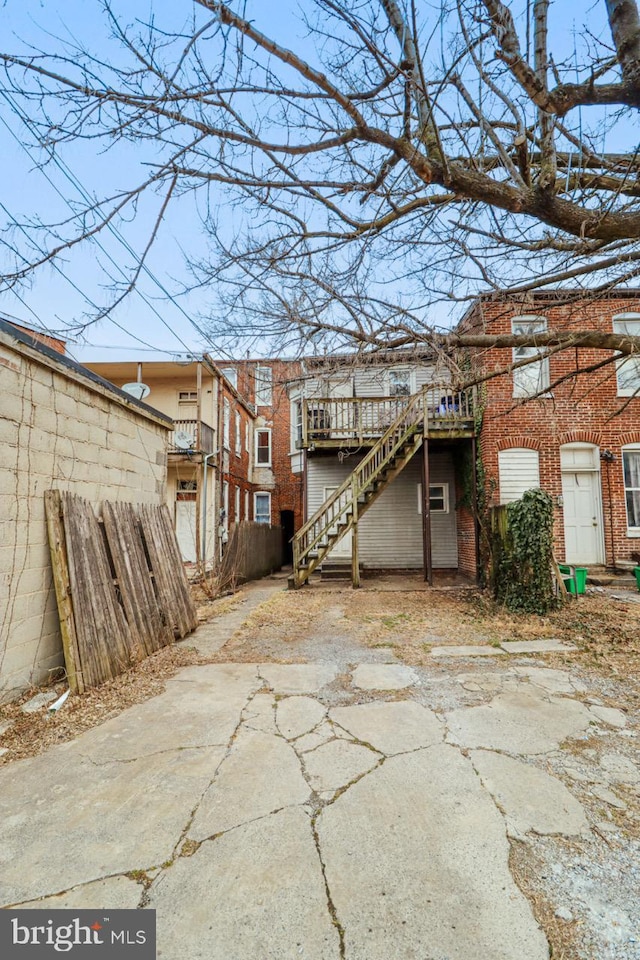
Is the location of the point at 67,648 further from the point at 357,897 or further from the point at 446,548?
the point at 446,548

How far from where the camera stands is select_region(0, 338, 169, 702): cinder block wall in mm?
3227

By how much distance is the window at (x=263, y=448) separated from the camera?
2066cm

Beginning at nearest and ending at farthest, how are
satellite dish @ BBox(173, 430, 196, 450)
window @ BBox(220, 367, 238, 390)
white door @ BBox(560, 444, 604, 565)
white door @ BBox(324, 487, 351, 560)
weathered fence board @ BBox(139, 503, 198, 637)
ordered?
weathered fence board @ BBox(139, 503, 198, 637), window @ BBox(220, 367, 238, 390), white door @ BBox(560, 444, 604, 565), white door @ BBox(324, 487, 351, 560), satellite dish @ BBox(173, 430, 196, 450)

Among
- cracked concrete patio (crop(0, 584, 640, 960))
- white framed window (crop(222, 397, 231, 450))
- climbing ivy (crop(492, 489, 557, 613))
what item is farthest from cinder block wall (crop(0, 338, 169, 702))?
white framed window (crop(222, 397, 231, 450))

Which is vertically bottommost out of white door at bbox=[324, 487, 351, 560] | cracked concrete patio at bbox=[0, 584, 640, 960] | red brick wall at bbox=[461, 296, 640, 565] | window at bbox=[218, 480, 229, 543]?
cracked concrete patio at bbox=[0, 584, 640, 960]

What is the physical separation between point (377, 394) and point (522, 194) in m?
9.71

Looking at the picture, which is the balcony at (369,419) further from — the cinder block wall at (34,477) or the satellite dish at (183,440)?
the cinder block wall at (34,477)

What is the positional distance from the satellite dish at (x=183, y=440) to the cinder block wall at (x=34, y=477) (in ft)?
26.5

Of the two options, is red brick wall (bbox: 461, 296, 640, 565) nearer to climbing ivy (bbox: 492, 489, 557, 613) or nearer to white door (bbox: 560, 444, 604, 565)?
white door (bbox: 560, 444, 604, 565)

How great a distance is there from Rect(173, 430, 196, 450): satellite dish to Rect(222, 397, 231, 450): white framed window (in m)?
2.30

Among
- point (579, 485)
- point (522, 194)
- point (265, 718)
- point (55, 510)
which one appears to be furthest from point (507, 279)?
point (579, 485)

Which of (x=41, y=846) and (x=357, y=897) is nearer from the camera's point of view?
(x=357, y=897)

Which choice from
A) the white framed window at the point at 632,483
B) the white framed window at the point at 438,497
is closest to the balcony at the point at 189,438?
the white framed window at the point at 438,497

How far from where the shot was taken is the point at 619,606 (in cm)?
646
